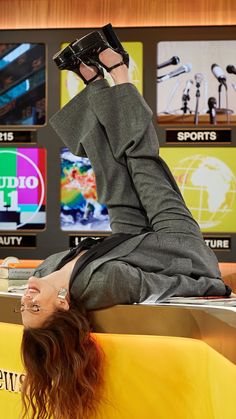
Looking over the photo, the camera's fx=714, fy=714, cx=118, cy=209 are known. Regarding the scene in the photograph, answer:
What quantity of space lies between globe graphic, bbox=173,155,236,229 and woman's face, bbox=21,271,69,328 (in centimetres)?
262

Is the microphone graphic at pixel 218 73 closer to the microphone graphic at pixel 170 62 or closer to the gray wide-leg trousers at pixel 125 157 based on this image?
the microphone graphic at pixel 170 62

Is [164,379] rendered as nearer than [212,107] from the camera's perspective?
Yes

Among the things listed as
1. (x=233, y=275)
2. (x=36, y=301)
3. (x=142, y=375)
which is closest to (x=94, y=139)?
(x=36, y=301)

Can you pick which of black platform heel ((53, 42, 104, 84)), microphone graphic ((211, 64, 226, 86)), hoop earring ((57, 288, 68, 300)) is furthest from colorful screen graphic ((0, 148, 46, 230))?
hoop earring ((57, 288, 68, 300))

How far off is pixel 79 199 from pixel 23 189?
32cm

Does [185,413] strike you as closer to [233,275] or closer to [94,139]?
[94,139]

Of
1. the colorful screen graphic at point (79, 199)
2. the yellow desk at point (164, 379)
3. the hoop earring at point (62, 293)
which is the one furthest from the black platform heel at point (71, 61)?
the colorful screen graphic at point (79, 199)

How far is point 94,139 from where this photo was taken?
183 centimetres

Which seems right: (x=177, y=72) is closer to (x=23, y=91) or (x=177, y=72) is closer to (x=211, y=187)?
(x=211, y=187)

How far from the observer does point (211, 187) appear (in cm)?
391

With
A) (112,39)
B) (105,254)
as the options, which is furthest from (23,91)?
(105,254)

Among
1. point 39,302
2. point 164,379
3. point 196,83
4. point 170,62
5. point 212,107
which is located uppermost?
point 170,62

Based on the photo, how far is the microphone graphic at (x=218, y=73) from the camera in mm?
3894

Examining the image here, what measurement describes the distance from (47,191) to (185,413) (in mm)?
2855
